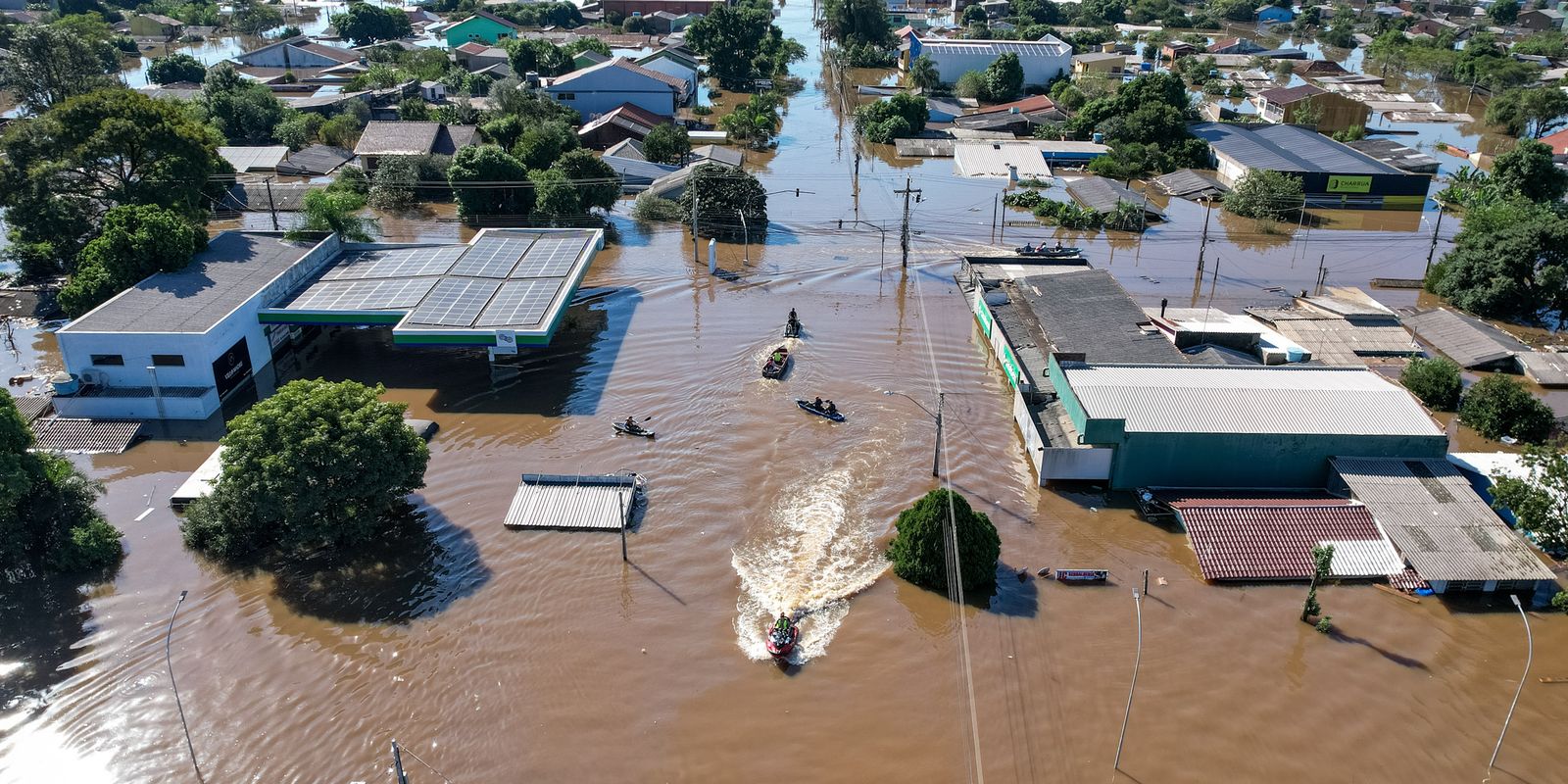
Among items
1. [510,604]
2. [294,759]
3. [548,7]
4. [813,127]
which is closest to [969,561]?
[510,604]

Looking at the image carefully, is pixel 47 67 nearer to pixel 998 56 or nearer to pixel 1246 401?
pixel 1246 401

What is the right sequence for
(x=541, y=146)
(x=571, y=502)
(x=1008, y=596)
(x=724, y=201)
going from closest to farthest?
1. (x=1008, y=596)
2. (x=571, y=502)
3. (x=724, y=201)
4. (x=541, y=146)

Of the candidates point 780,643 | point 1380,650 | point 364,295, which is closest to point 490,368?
point 364,295

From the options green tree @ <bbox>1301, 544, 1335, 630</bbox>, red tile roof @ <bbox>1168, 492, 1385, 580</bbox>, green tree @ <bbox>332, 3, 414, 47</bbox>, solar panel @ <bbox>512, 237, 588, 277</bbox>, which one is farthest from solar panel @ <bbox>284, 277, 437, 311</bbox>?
green tree @ <bbox>332, 3, 414, 47</bbox>

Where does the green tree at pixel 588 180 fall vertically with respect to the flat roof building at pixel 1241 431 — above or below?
above

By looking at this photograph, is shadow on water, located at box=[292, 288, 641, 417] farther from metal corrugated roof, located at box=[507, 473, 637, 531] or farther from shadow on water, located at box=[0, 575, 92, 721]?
shadow on water, located at box=[0, 575, 92, 721]

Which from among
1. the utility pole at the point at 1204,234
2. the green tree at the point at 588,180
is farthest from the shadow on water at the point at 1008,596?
the green tree at the point at 588,180

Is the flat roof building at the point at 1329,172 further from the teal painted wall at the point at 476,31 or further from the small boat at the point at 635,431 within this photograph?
the teal painted wall at the point at 476,31
